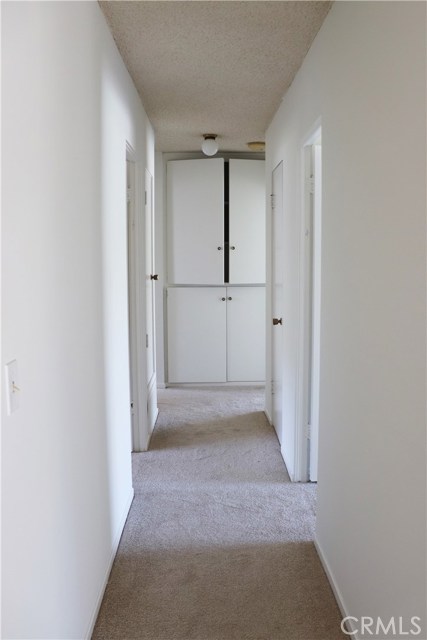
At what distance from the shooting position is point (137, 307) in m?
3.64

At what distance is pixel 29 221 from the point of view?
4.35ft

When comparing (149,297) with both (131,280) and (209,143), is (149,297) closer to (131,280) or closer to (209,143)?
(131,280)

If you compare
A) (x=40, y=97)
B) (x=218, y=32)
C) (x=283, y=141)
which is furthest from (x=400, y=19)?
(x=283, y=141)

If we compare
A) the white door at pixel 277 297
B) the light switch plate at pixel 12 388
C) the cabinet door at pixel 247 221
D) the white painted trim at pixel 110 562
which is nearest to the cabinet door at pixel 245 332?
the cabinet door at pixel 247 221

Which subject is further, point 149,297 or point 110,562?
point 149,297

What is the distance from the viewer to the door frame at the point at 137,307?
353cm

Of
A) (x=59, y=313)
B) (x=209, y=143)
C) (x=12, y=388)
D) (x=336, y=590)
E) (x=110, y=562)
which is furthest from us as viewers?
(x=209, y=143)

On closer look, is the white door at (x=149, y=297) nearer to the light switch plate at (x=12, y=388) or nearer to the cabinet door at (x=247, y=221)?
the cabinet door at (x=247, y=221)

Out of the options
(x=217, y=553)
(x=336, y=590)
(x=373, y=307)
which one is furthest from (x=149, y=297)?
(x=373, y=307)

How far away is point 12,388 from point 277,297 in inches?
119

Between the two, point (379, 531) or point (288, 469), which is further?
point (288, 469)

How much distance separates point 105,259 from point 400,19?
1.43 meters

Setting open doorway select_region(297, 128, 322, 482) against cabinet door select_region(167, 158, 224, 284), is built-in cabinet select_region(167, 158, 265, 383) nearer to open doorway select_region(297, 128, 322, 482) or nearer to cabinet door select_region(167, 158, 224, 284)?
cabinet door select_region(167, 158, 224, 284)

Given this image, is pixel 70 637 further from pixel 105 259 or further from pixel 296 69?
pixel 296 69
